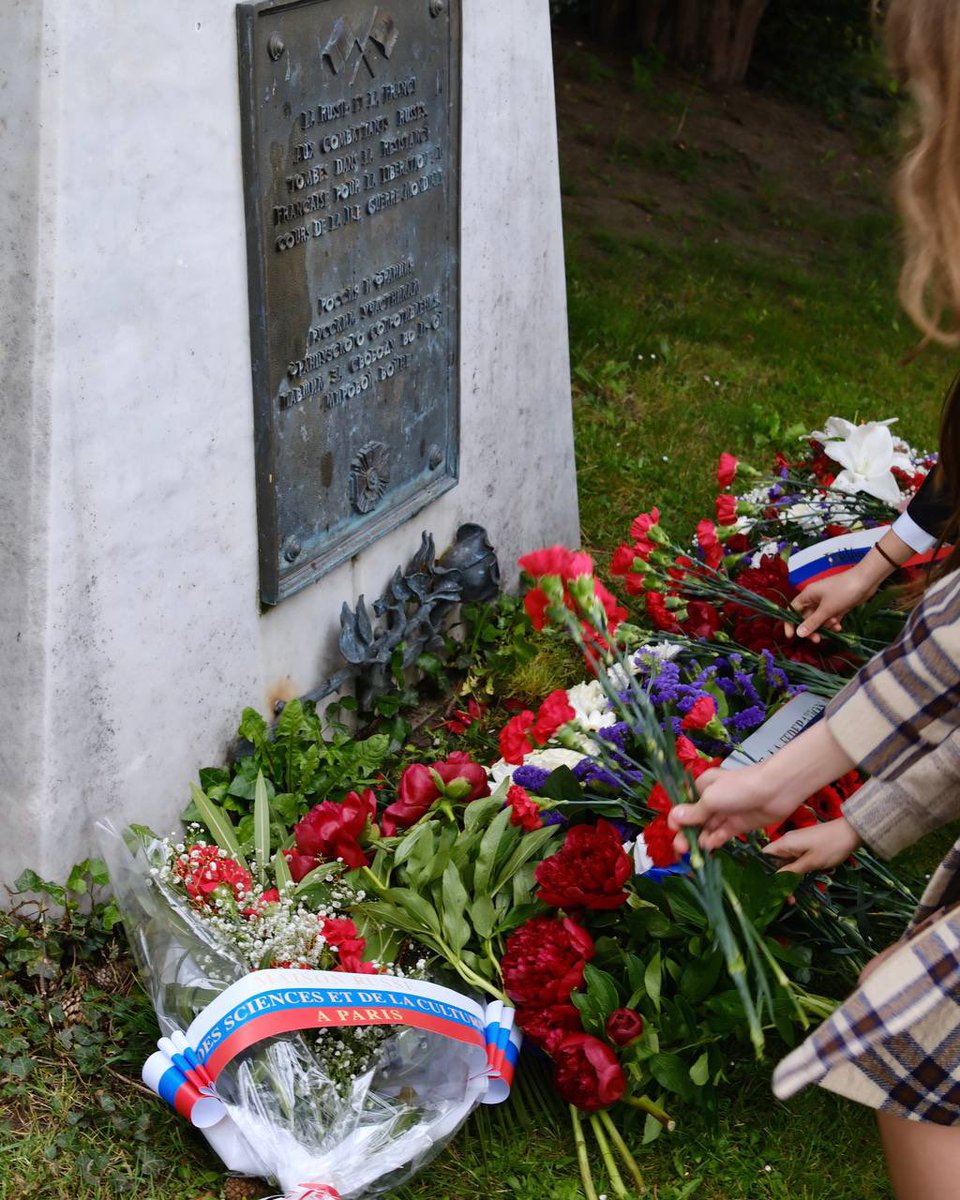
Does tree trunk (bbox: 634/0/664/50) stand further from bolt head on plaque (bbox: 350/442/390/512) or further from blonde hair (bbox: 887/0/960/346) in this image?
blonde hair (bbox: 887/0/960/346)

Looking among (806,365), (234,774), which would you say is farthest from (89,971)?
(806,365)

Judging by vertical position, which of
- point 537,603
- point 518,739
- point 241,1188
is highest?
point 537,603

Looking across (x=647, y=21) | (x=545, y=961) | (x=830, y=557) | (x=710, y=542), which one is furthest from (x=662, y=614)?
(x=647, y=21)

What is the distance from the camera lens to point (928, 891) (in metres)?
1.59

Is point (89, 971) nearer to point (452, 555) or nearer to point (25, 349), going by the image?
point (25, 349)

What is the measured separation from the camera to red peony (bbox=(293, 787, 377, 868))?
2.57 meters

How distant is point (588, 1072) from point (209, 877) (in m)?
0.74

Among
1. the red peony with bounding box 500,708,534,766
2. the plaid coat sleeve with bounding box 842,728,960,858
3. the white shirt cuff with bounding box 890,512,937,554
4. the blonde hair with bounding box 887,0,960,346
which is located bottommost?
the red peony with bounding box 500,708,534,766

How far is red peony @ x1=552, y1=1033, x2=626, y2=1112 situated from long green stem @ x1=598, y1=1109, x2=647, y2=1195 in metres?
0.05


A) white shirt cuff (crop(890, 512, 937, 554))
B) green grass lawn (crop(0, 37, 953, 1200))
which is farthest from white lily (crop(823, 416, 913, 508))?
white shirt cuff (crop(890, 512, 937, 554))

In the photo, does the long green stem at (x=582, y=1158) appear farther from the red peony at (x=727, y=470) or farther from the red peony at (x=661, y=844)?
the red peony at (x=727, y=470)

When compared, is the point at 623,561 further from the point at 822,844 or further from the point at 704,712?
the point at 822,844

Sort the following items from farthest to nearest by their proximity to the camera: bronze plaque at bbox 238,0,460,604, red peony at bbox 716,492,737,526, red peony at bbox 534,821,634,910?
red peony at bbox 716,492,737,526 < bronze plaque at bbox 238,0,460,604 < red peony at bbox 534,821,634,910

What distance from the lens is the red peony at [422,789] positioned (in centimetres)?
271
